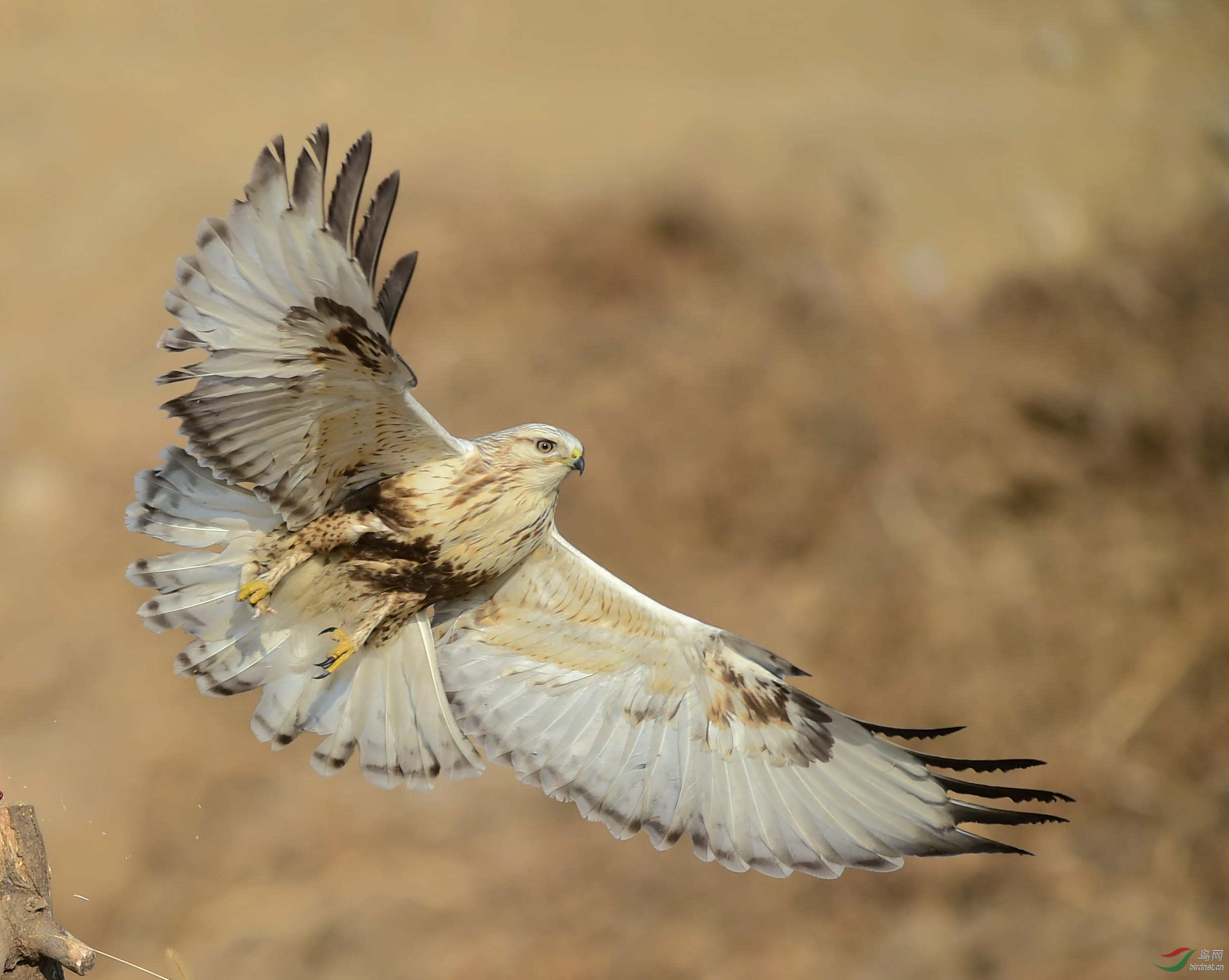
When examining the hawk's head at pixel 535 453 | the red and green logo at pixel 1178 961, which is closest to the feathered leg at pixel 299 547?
the hawk's head at pixel 535 453

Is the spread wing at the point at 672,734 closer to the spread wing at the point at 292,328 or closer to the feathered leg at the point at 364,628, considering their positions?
the feathered leg at the point at 364,628

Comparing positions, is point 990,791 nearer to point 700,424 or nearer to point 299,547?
point 299,547

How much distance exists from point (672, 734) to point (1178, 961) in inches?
206

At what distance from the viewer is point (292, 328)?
8.46 feet

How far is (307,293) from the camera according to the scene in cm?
251

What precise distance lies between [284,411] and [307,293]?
0.37m

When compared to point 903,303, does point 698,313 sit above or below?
below

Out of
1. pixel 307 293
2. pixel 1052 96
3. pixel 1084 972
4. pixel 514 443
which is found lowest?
pixel 307 293

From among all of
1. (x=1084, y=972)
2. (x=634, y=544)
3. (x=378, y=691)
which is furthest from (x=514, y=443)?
(x=1084, y=972)

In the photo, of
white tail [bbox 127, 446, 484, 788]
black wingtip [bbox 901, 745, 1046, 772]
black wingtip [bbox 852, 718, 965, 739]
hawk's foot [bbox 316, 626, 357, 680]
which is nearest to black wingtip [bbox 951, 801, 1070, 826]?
black wingtip [bbox 901, 745, 1046, 772]

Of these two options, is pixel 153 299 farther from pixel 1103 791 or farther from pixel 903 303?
pixel 1103 791

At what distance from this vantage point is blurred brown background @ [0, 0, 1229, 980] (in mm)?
6266

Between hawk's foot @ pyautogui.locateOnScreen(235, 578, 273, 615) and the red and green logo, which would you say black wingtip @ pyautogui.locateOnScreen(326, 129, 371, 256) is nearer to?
hawk's foot @ pyautogui.locateOnScreen(235, 578, 273, 615)

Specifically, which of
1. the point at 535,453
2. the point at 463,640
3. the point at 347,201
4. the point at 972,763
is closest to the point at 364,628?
the point at 463,640
